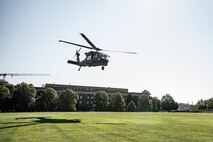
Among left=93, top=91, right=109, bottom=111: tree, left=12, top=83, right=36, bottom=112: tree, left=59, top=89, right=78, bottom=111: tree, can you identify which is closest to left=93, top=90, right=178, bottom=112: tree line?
left=93, top=91, right=109, bottom=111: tree

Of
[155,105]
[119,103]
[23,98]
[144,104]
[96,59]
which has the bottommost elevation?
[155,105]

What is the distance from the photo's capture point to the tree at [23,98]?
357ft

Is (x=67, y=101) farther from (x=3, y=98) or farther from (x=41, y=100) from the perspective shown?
(x=3, y=98)

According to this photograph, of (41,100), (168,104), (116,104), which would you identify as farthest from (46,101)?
(168,104)

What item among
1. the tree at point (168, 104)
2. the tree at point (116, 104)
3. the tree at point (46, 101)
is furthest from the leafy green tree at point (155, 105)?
the tree at point (46, 101)

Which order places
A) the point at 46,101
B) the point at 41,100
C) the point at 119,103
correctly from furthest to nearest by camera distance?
1. the point at 119,103
2. the point at 46,101
3. the point at 41,100

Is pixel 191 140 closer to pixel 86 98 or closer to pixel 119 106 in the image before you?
pixel 119 106

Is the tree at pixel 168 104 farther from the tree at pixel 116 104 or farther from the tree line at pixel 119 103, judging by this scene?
the tree at pixel 116 104

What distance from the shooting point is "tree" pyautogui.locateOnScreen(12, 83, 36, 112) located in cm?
10894

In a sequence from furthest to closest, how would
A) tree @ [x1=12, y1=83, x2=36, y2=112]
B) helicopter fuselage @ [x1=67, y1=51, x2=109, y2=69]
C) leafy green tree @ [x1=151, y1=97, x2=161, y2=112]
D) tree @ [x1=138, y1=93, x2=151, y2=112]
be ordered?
leafy green tree @ [x1=151, y1=97, x2=161, y2=112] < tree @ [x1=138, y1=93, x2=151, y2=112] < tree @ [x1=12, y1=83, x2=36, y2=112] < helicopter fuselage @ [x1=67, y1=51, x2=109, y2=69]

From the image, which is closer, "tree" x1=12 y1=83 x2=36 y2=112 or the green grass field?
the green grass field

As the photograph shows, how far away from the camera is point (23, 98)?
10956 centimetres

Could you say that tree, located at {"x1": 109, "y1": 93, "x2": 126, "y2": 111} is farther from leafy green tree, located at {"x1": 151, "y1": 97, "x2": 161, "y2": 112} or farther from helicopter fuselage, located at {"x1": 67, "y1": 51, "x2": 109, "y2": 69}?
helicopter fuselage, located at {"x1": 67, "y1": 51, "x2": 109, "y2": 69}

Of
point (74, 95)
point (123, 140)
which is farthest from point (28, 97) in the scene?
point (123, 140)
